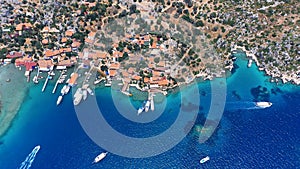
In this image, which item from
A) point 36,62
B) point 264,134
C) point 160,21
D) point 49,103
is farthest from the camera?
point 160,21

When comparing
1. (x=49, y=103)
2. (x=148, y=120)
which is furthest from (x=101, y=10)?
(x=148, y=120)

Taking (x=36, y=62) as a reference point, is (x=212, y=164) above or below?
below

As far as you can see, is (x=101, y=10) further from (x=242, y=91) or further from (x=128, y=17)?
(x=242, y=91)

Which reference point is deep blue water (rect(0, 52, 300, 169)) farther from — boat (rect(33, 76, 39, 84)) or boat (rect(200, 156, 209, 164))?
boat (rect(33, 76, 39, 84))

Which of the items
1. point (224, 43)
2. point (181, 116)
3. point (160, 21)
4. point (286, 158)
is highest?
point (160, 21)

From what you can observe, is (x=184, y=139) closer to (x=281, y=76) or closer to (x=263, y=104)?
(x=263, y=104)

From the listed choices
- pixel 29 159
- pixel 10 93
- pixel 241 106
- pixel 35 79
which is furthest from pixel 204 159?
pixel 10 93

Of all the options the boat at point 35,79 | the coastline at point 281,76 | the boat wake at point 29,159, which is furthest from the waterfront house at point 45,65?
the coastline at point 281,76
